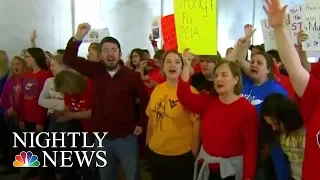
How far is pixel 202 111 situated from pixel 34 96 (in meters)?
2.24

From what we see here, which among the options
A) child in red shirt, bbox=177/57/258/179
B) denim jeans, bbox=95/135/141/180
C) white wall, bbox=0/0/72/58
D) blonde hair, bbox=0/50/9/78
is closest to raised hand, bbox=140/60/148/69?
blonde hair, bbox=0/50/9/78

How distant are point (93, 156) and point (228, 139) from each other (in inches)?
57.2

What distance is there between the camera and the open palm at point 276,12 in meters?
1.61

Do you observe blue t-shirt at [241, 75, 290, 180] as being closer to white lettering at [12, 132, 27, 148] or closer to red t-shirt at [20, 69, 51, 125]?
red t-shirt at [20, 69, 51, 125]

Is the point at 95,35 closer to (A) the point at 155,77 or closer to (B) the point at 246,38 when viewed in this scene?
(A) the point at 155,77

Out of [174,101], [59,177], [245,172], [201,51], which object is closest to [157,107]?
[174,101]

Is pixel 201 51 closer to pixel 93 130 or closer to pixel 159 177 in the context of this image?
pixel 159 177

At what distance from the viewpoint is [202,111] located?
119 inches

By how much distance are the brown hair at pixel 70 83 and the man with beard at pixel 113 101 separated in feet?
1.45

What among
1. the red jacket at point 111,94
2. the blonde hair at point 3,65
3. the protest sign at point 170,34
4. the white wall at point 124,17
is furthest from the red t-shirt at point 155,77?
the white wall at point 124,17

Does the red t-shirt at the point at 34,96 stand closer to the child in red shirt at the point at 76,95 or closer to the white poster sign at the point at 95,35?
the child in red shirt at the point at 76,95

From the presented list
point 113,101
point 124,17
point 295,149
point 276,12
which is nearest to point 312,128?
point 276,12

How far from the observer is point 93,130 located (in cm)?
361

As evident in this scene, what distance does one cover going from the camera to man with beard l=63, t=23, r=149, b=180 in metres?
3.50
